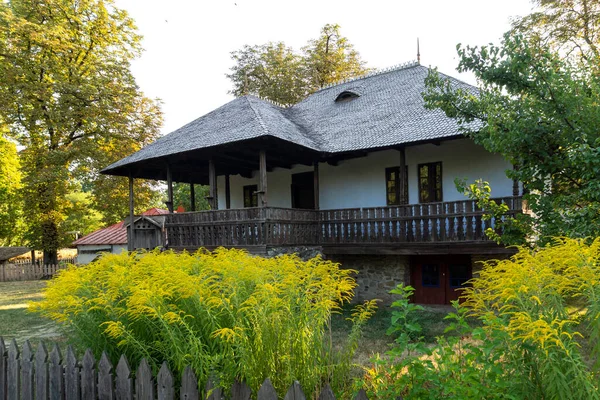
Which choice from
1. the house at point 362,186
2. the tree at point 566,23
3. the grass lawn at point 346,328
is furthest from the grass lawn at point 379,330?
the tree at point 566,23

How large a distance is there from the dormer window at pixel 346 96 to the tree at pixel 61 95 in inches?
535

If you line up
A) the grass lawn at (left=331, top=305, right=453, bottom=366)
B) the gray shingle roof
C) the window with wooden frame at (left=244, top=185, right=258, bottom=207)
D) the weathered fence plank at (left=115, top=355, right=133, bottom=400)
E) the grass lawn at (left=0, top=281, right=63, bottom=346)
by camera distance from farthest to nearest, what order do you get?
the window with wooden frame at (left=244, top=185, right=258, bottom=207) < the gray shingle roof < the grass lawn at (left=0, top=281, right=63, bottom=346) < the grass lawn at (left=331, top=305, right=453, bottom=366) < the weathered fence plank at (left=115, top=355, right=133, bottom=400)

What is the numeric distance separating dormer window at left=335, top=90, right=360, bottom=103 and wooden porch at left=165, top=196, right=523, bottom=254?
6.23m

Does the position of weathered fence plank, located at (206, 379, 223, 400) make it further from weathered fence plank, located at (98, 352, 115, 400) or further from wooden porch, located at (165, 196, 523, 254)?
wooden porch, located at (165, 196, 523, 254)

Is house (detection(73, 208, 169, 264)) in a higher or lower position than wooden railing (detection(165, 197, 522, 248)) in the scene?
lower

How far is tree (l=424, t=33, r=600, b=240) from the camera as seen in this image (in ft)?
13.8

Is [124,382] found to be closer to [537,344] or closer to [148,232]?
[537,344]

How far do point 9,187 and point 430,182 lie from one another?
92.4 ft

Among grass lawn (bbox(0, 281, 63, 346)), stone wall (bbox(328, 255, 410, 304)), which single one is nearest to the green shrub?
grass lawn (bbox(0, 281, 63, 346))

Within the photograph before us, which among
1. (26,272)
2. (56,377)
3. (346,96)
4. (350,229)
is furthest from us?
(26,272)

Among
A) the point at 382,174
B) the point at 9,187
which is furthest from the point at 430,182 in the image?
the point at 9,187

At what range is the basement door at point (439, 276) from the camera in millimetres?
11641

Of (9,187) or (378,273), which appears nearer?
(378,273)

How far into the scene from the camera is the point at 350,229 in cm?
1195
